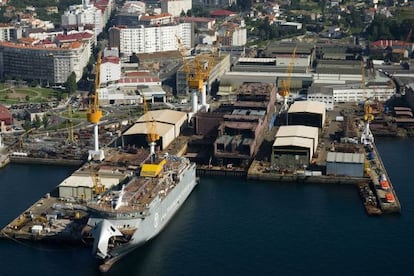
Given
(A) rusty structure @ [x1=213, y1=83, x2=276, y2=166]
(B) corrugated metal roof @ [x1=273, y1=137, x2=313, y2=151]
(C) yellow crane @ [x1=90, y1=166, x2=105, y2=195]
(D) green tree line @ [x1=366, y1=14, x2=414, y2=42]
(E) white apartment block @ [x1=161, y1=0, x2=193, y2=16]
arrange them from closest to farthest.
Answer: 1. (C) yellow crane @ [x1=90, y1=166, x2=105, y2=195]
2. (B) corrugated metal roof @ [x1=273, y1=137, x2=313, y2=151]
3. (A) rusty structure @ [x1=213, y1=83, x2=276, y2=166]
4. (D) green tree line @ [x1=366, y1=14, x2=414, y2=42]
5. (E) white apartment block @ [x1=161, y1=0, x2=193, y2=16]

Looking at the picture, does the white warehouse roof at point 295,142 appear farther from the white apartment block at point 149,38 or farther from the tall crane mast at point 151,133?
the white apartment block at point 149,38

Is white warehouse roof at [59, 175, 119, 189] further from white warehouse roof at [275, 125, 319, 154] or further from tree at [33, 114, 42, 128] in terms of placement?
tree at [33, 114, 42, 128]

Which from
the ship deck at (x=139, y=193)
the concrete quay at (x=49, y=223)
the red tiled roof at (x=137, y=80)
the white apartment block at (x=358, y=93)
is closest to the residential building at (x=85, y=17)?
the red tiled roof at (x=137, y=80)

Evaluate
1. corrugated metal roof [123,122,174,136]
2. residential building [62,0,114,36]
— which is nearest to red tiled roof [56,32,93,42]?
residential building [62,0,114,36]

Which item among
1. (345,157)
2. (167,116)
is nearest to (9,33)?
(167,116)

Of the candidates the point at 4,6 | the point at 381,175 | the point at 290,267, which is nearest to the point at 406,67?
the point at 381,175
